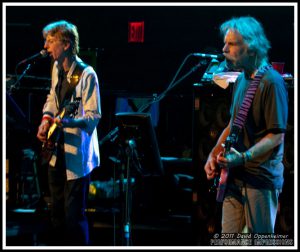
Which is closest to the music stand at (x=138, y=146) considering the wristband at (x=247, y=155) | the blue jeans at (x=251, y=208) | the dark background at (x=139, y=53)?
the blue jeans at (x=251, y=208)

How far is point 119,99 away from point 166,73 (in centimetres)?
127

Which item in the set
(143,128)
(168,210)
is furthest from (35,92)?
(143,128)

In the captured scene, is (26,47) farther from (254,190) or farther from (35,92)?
(254,190)

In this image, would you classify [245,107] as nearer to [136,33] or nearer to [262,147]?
[262,147]

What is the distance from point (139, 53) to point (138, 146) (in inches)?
129

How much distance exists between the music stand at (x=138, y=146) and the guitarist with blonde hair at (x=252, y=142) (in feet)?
3.46

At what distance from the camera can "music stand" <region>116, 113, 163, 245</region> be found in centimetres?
461

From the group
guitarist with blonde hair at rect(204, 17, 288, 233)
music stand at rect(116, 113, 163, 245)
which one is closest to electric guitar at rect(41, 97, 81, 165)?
music stand at rect(116, 113, 163, 245)

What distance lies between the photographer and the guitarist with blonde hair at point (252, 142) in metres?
3.34

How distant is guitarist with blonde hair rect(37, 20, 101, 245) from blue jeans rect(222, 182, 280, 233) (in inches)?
53.1

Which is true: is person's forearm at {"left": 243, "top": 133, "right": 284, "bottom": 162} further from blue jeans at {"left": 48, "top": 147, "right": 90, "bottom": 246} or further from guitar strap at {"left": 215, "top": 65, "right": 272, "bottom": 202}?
blue jeans at {"left": 48, "top": 147, "right": 90, "bottom": 246}

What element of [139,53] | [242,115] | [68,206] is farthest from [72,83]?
[139,53]

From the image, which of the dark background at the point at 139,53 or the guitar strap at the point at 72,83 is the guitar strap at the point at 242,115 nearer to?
the guitar strap at the point at 72,83

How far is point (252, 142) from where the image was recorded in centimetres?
348
